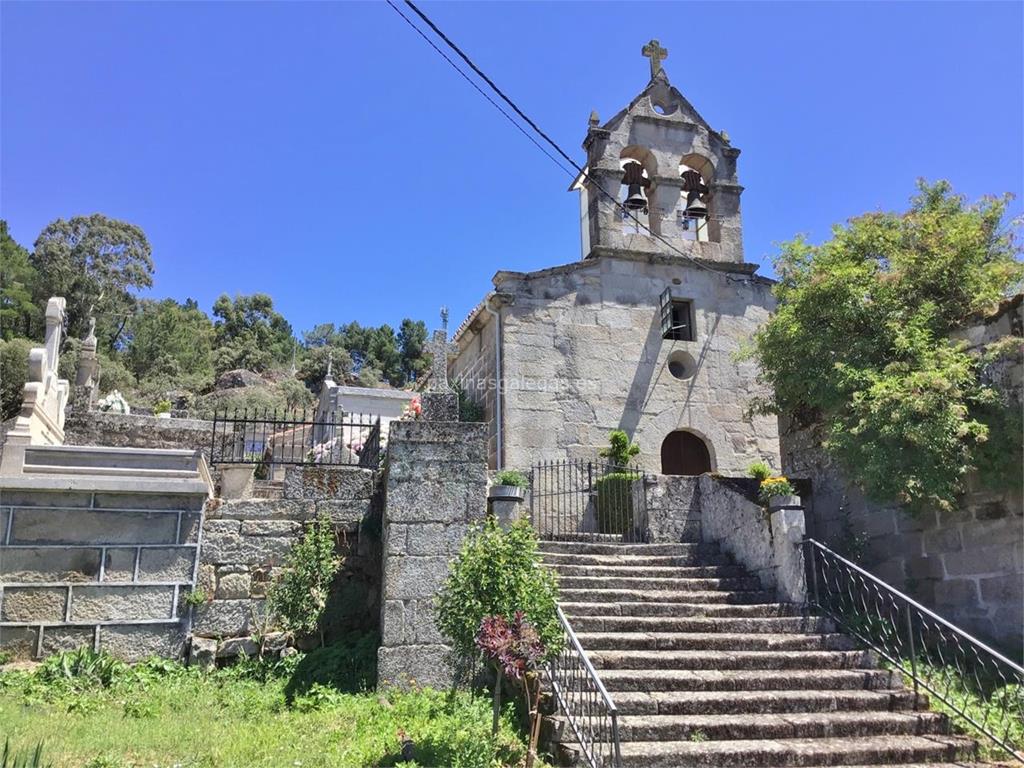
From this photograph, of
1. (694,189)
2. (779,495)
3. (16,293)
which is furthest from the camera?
(16,293)

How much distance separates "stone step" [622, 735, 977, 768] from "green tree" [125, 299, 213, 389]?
3867cm

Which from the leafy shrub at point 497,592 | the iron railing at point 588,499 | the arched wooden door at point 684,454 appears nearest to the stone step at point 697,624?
the leafy shrub at point 497,592

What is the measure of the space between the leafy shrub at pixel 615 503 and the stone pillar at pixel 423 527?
13.8ft

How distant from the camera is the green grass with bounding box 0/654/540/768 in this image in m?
5.48

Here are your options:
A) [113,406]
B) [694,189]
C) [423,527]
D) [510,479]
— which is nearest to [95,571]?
[423,527]

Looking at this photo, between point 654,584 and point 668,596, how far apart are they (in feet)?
1.25

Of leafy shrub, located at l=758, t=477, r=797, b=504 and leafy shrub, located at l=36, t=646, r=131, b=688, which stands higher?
leafy shrub, located at l=758, t=477, r=797, b=504

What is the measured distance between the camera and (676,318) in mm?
16406

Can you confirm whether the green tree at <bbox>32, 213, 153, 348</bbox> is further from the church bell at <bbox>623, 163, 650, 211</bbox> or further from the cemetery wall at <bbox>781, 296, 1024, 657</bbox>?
the cemetery wall at <bbox>781, 296, 1024, 657</bbox>

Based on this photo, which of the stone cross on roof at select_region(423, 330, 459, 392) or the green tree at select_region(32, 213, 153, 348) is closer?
the stone cross on roof at select_region(423, 330, 459, 392)

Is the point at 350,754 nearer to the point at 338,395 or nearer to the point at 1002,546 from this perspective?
the point at 1002,546

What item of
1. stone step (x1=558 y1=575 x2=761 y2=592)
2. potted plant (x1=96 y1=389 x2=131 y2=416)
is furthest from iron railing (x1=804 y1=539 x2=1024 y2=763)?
potted plant (x1=96 y1=389 x2=131 y2=416)

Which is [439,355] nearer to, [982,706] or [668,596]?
[668,596]

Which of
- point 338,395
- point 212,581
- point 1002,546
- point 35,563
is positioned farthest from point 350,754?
point 338,395
